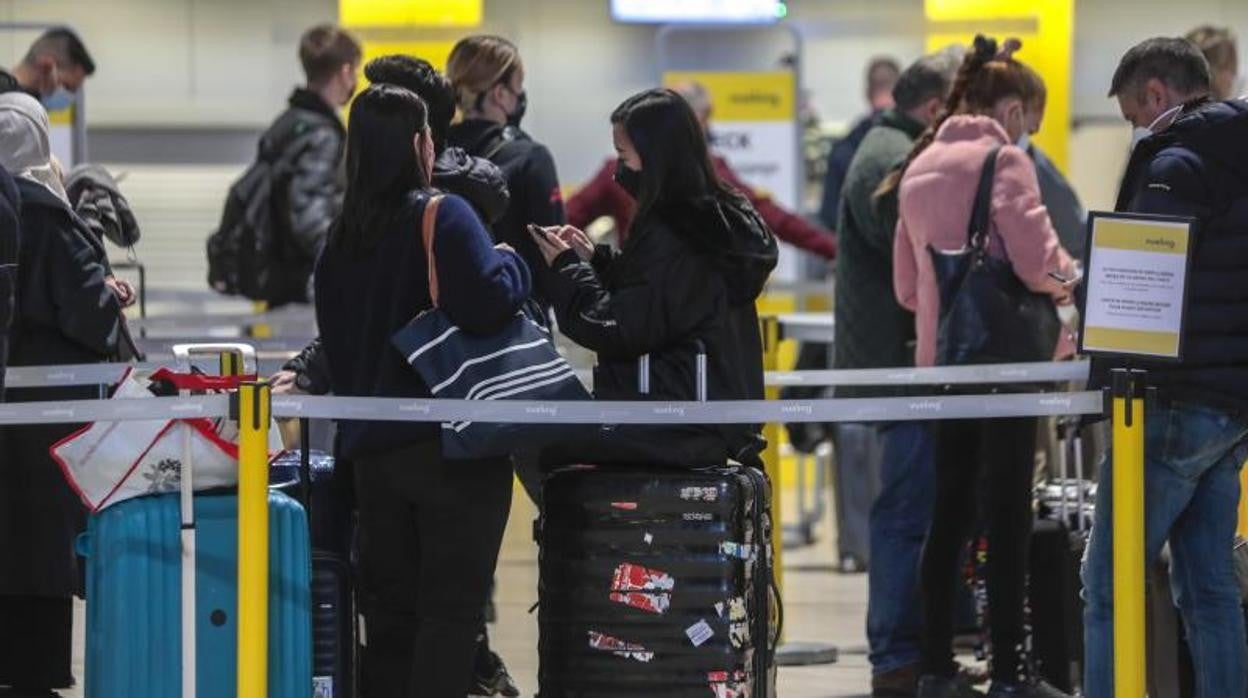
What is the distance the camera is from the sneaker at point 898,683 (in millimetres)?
6220

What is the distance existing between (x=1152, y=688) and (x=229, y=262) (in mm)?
3578

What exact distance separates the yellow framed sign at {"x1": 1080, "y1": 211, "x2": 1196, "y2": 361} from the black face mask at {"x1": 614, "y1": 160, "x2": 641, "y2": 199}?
2.97ft

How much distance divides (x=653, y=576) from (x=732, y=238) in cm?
69

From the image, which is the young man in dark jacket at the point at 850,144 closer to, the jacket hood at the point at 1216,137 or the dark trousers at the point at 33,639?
the dark trousers at the point at 33,639

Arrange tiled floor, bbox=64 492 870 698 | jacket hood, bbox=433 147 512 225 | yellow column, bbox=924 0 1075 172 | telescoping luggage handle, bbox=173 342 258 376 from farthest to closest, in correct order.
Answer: yellow column, bbox=924 0 1075 172
tiled floor, bbox=64 492 870 698
jacket hood, bbox=433 147 512 225
telescoping luggage handle, bbox=173 342 258 376

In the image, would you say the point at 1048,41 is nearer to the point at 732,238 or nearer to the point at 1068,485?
the point at 1068,485

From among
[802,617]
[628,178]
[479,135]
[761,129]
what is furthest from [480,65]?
[761,129]

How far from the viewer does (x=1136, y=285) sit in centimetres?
482

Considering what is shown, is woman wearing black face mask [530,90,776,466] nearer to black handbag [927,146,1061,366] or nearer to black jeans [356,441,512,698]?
black jeans [356,441,512,698]

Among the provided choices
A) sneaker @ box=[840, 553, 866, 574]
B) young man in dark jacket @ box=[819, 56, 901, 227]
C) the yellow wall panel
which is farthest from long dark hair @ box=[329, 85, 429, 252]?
the yellow wall panel

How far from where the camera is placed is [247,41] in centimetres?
1436

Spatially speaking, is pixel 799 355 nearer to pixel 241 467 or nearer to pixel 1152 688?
pixel 1152 688

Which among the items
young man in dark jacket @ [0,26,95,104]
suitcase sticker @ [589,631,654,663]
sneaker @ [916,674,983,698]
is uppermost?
young man in dark jacket @ [0,26,95,104]

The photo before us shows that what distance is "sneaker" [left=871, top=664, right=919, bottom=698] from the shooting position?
6220 millimetres
